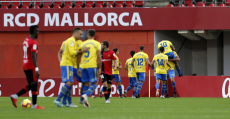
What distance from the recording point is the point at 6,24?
75.4ft

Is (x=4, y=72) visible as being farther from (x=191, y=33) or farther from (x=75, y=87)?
(x=191, y=33)

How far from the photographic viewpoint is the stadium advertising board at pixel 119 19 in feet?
71.2

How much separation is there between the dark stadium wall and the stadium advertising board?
456mm

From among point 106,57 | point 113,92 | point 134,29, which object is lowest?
point 113,92

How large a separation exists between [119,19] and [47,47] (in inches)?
182

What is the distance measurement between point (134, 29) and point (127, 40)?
83cm

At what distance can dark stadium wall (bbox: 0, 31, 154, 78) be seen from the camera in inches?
901

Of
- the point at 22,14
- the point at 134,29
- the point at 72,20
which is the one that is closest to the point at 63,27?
the point at 72,20

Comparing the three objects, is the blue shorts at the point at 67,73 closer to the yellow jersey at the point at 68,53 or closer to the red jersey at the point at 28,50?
the yellow jersey at the point at 68,53

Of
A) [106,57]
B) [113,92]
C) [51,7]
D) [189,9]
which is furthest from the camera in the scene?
[51,7]

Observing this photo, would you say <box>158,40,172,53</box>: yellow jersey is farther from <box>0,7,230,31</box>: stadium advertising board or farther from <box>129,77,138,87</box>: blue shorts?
<box>0,7,230,31</box>: stadium advertising board

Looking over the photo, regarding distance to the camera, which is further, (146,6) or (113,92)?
(146,6)

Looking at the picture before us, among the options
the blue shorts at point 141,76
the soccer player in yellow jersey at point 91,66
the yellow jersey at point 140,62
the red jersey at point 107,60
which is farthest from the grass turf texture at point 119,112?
the yellow jersey at point 140,62

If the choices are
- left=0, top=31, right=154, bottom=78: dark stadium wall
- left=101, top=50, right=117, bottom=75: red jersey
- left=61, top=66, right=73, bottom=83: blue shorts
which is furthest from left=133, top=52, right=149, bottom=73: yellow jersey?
left=61, top=66, right=73, bottom=83: blue shorts
